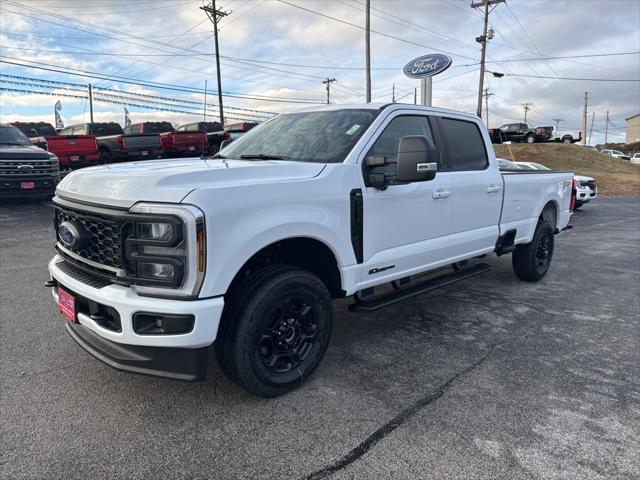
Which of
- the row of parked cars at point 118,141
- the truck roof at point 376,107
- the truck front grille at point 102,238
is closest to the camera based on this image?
the truck front grille at point 102,238

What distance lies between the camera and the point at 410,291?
13.2ft

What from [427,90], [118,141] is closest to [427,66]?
[427,90]

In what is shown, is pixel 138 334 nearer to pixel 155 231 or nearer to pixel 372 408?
pixel 155 231

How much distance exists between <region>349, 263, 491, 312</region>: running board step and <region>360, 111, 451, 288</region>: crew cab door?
5.9 inches

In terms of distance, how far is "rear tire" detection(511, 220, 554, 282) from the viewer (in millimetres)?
5859

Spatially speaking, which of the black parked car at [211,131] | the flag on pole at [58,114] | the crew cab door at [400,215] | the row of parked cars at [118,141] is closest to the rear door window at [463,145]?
the crew cab door at [400,215]

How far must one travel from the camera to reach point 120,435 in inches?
106

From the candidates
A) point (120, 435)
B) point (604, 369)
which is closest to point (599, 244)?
point (604, 369)

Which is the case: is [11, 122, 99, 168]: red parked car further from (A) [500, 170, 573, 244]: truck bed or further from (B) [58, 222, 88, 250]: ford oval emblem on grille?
(A) [500, 170, 573, 244]: truck bed

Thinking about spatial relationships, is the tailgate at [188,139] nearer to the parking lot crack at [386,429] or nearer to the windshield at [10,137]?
the windshield at [10,137]

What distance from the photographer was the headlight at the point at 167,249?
2.50 meters

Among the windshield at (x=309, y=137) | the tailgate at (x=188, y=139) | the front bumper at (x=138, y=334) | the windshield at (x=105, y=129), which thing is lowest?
the front bumper at (x=138, y=334)

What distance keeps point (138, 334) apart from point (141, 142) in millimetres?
16703

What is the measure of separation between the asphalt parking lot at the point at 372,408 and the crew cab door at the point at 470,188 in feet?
2.59
